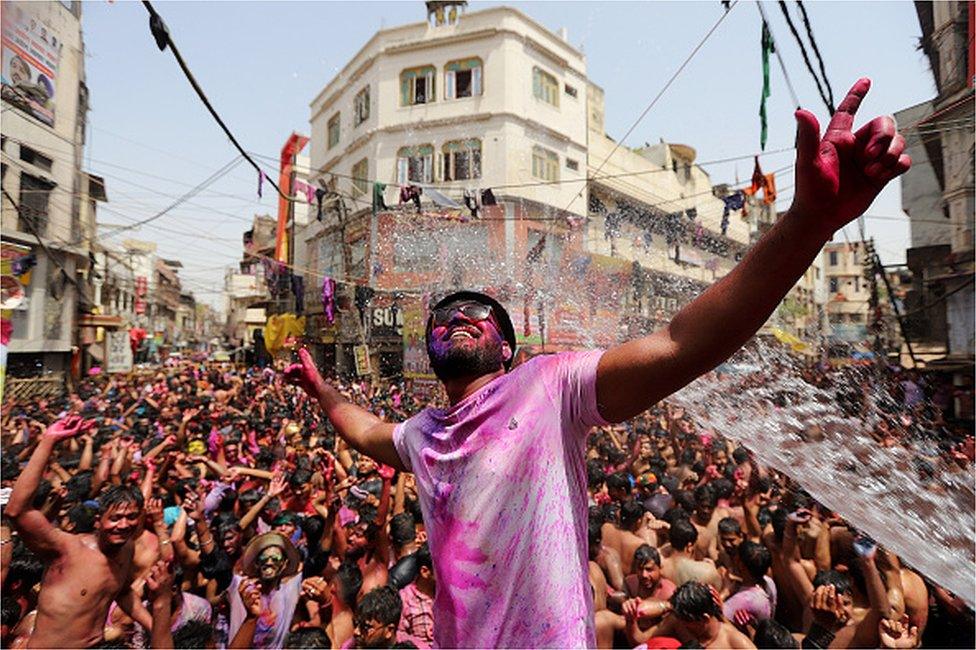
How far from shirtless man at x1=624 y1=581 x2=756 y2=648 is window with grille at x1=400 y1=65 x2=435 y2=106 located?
25.2 metres

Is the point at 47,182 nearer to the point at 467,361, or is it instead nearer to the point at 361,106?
the point at 361,106

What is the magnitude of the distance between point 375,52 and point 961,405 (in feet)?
80.2

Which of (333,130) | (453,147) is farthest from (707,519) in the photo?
(333,130)

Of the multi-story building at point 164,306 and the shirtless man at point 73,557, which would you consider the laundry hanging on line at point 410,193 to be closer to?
the shirtless man at point 73,557

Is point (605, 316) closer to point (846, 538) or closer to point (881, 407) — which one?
point (881, 407)

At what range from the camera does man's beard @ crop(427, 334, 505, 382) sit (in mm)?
1662

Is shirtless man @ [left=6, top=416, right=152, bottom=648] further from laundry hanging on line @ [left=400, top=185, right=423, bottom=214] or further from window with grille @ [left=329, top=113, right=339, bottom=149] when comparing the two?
window with grille @ [left=329, top=113, right=339, bottom=149]

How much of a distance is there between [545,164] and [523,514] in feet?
85.1

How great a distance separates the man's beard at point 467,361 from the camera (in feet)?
5.45

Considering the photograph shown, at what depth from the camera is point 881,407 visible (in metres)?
11.8

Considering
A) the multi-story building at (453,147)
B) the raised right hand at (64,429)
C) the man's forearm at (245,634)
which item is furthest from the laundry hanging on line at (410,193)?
the man's forearm at (245,634)

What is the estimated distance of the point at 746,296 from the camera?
3.52 feet

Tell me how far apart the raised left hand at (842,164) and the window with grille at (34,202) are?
24570 mm

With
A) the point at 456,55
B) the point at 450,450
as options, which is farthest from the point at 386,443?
the point at 456,55
